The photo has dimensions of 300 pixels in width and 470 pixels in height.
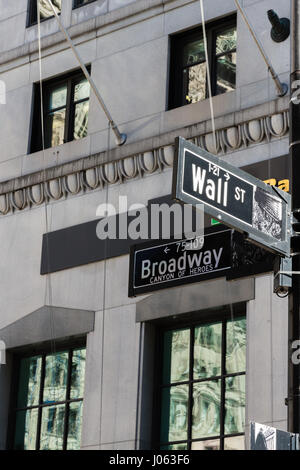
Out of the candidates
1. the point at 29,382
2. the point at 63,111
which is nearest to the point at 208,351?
the point at 29,382

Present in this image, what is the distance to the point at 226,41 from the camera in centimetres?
1528

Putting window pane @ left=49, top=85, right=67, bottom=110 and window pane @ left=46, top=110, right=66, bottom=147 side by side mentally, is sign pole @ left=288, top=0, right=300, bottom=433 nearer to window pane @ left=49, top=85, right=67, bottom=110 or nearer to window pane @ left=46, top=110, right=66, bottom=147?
window pane @ left=46, top=110, right=66, bottom=147

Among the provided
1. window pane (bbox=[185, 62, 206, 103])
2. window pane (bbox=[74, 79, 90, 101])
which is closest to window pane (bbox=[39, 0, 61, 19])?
window pane (bbox=[74, 79, 90, 101])

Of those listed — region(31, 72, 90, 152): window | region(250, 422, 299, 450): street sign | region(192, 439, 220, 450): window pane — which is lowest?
region(250, 422, 299, 450): street sign

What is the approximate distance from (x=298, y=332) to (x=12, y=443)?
380 inches

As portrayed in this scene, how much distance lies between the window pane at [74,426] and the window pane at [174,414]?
1423 millimetres

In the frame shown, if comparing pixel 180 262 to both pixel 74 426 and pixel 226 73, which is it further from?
pixel 226 73

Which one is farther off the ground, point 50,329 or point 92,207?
point 92,207

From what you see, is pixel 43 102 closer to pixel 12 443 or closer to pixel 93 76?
pixel 93 76

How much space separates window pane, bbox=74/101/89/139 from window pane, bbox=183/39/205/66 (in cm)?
201

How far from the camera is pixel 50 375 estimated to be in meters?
15.3

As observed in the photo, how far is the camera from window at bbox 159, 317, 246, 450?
43.1 feet

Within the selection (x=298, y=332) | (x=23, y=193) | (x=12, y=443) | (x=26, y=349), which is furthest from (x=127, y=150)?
(x=298, y=332)
